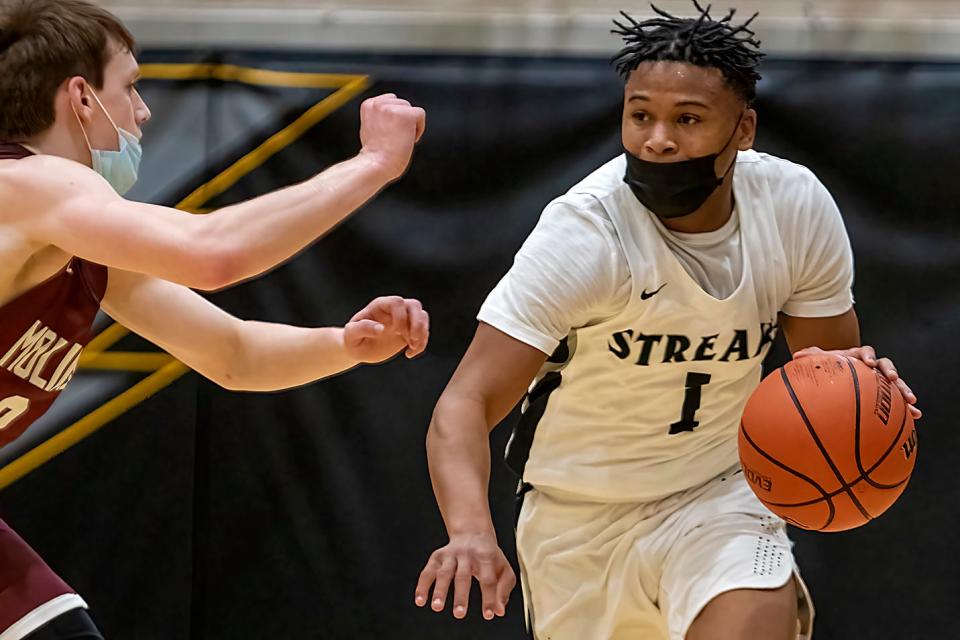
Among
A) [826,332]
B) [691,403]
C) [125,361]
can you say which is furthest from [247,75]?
[826,332]

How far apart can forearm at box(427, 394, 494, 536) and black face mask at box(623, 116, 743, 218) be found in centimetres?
71

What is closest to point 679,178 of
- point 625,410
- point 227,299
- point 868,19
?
point 625,410

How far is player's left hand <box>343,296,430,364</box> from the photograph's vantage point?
3.03 metres

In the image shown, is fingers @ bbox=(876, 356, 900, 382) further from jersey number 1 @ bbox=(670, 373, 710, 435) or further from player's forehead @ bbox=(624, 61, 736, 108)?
player's forehead @ bbox=(624, 61, 736, 108)

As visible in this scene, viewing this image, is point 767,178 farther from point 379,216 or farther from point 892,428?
point 379,216

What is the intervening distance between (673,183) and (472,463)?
2.95ft

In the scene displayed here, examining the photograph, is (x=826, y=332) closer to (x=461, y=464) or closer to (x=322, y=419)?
(x=461, y=464)

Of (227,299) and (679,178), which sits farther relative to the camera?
(227,299)

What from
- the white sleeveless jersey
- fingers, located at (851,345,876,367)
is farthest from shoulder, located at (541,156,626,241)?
fingers, located at (851,345,876,367)

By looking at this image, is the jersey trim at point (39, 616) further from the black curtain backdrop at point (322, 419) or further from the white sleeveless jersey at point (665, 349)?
the black curtain backdrop at point (322, 419)

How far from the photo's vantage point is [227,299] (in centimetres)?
485

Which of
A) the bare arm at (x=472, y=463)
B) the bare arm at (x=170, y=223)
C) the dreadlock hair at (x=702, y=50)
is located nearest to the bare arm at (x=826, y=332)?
the dreadlock hair at (x=702, y=50)

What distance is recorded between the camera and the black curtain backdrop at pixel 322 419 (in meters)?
4.76

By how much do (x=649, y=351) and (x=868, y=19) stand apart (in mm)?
2031
